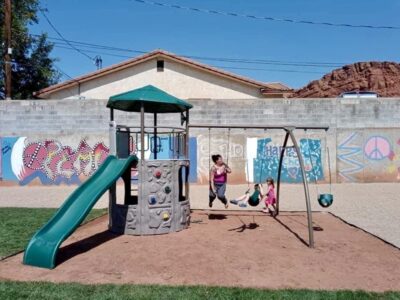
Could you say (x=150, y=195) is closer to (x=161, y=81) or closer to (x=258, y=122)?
(x=258, y=122)

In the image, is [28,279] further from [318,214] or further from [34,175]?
[34,175]

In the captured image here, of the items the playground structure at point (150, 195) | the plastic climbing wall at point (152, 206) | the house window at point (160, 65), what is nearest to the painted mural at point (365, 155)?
the playground structure at point (150, 195)

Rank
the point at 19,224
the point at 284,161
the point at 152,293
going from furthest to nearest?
1. the point at 284,161
2. the point at 19,224
3. the point at 152,293

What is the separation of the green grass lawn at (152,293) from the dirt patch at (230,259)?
0.85 ft

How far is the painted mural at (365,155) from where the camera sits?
18.2 meters

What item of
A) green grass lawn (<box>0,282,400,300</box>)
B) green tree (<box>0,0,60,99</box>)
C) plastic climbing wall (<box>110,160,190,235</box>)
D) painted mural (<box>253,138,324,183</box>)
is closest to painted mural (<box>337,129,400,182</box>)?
painted mural (<box>253,138,324,183</box>)

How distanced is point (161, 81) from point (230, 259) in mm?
21361

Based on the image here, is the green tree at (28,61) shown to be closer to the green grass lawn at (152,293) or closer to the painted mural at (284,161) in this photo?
the painted mural at (284,161)

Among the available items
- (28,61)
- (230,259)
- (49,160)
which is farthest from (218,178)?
(28,61)

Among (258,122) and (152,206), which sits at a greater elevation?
(258,122)

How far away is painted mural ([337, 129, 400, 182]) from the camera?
59.6 ft

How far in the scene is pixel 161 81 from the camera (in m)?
26.6

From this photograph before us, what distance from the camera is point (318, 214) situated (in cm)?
1084

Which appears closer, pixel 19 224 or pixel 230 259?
pixel 230 259
